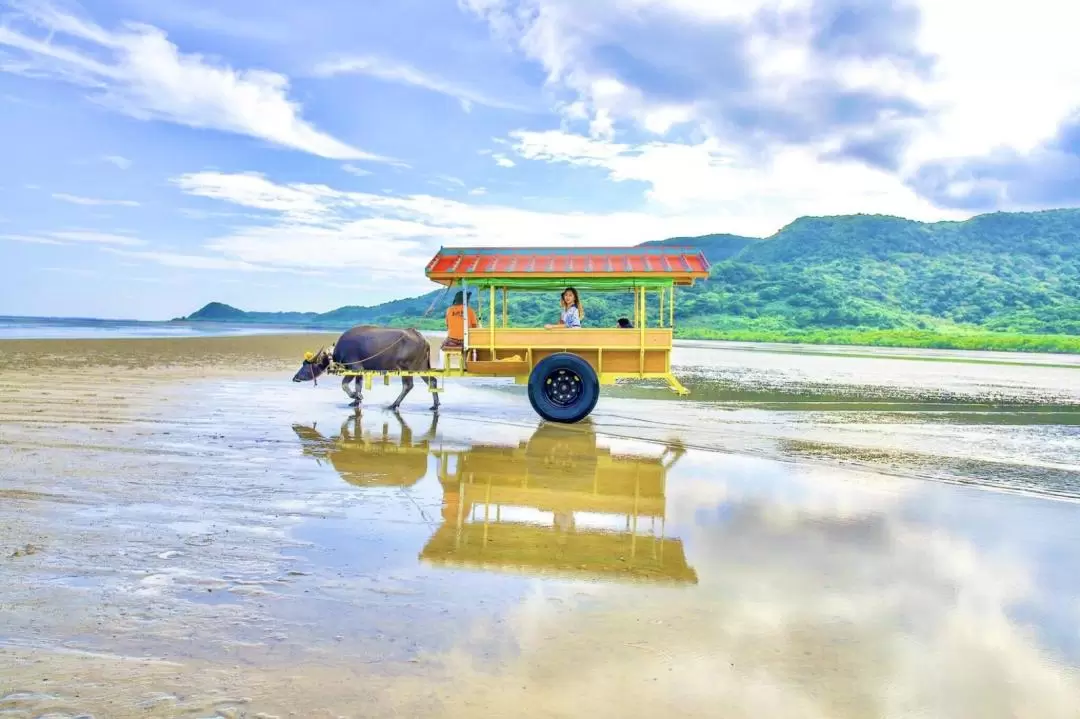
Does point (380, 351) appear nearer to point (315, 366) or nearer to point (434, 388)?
point (434, 388)

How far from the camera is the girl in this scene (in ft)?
41.4

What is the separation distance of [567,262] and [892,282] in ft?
353

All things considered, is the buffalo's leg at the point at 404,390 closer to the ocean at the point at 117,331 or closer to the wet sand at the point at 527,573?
the wet sand at the point at 527,573

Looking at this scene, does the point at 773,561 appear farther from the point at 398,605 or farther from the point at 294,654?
the point at 294,654

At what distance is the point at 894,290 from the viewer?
334 feet

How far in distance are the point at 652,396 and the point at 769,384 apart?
4.68 m

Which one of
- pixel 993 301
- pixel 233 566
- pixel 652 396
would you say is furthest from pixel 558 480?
pixel 993 301

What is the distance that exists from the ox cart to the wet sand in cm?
155

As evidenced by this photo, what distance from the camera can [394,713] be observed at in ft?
10.2

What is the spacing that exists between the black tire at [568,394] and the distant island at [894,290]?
217 centimetres

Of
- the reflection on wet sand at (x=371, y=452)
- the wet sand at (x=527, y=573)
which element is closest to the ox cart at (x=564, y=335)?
the wet sand at (x=527, y=573)

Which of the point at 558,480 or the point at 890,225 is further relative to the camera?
the point at 890,225

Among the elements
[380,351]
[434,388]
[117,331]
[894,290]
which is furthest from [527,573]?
[894,290]

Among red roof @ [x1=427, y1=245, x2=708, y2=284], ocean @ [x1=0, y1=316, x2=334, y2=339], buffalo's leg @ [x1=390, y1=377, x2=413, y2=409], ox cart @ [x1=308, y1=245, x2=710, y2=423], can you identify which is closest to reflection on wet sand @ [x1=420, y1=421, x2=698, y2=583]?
ox cart @ [x1=308, y1=245, x2=710, y2=423]
